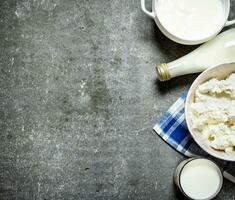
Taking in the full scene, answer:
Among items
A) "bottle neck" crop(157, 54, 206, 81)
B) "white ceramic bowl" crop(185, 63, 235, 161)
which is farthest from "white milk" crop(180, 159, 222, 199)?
"bottle neck" crop(157, 54, 206, 81)

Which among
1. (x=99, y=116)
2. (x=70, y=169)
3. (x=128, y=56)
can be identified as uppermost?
(x=128, y=56)

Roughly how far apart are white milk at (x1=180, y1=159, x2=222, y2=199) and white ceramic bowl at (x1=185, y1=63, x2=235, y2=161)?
48 millimetres

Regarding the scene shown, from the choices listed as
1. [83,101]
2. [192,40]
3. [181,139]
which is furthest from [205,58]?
[83,101]

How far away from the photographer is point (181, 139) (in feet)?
3.51

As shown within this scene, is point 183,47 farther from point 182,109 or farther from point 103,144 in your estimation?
point 103,144

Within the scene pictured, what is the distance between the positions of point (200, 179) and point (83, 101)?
377mm

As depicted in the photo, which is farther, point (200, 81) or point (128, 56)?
point (128, 56)

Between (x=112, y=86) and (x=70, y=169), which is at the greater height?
(x=112, y=86)

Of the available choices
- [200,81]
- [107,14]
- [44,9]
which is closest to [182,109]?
[200,81]

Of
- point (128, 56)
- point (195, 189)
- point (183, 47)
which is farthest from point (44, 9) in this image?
point (195, 189)

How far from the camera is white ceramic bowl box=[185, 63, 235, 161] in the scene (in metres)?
0.98

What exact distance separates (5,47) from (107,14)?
30cm

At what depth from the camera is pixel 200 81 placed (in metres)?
0.99

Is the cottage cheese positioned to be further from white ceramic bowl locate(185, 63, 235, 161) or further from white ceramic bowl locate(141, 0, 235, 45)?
white ceramic bowl locate(141, 0, 235, 45)
